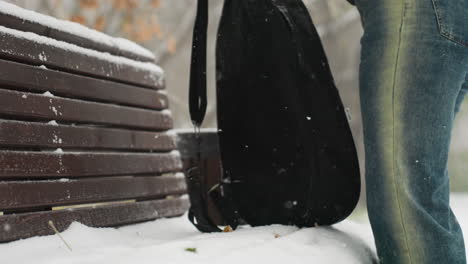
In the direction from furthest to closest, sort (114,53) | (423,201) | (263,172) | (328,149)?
(114,53)
(263,172)
(328,149)
(423,201)

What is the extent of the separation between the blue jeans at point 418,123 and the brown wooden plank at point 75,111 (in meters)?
0.99

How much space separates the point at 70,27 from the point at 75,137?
0.40 meters

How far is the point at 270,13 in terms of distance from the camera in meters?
1.77

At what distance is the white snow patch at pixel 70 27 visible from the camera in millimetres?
1658

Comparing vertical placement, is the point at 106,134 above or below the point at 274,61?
below

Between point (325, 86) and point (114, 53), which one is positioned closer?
point (325, 86)

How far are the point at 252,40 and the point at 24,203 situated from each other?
2.96 ft

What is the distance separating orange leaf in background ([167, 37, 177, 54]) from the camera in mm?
8039

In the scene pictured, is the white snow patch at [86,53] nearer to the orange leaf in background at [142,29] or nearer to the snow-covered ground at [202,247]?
the snow-covered ground at [202,247]

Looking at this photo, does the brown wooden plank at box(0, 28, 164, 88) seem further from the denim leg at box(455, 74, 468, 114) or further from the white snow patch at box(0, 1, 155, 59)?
the denim leg at box(455, 74, 468, 114)

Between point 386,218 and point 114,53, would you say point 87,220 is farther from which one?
point 386,218

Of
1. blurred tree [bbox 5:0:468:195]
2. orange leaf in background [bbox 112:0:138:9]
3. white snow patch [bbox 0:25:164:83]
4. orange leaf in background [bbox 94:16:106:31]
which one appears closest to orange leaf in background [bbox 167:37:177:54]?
blurred tree [bbox 5:0:468:195]

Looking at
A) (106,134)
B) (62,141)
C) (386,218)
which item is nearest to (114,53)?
(106,134)

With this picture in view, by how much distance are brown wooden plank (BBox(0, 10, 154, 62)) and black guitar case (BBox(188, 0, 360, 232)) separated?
0.44 m
